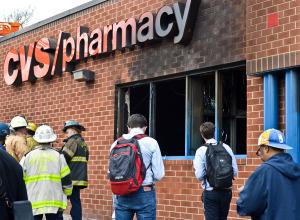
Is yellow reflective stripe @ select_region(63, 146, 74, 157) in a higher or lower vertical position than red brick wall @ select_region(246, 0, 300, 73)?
lower

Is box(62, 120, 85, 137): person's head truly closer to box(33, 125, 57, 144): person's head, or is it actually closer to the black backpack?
box(33, 125, 57, 144): person's head

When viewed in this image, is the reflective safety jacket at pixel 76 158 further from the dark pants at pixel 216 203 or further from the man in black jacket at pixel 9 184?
the man in black jacket at pixel 9 184

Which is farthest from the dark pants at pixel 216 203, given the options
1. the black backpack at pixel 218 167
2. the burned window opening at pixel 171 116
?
the burned window opening at pixel 171 116

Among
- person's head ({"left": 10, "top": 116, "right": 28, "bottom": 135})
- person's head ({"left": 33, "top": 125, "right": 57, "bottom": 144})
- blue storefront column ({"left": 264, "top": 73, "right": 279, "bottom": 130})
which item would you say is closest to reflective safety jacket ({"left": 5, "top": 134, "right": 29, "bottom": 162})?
person's head ({"left": 10, "top": 116, "right": 28, "bottom": 135})

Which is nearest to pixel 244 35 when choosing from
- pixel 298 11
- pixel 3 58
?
pixel 298 11

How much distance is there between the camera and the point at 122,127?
39.3 feet

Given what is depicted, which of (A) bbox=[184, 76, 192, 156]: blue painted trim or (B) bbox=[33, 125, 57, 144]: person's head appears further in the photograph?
(A) bbox=[184, 76, 192, 156]: blue painted trim

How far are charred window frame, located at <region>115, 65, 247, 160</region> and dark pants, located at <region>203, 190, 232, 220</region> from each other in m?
1.77

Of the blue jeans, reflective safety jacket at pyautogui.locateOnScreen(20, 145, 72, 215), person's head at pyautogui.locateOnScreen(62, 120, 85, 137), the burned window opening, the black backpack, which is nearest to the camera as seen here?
the blue jeans

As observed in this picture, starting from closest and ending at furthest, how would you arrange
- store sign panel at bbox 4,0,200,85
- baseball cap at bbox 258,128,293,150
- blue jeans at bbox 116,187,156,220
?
1. baseball cap at bbox 258,128,293,150
2. blue jeans at bbox 116,187,156,220
3. store sign panel at bbox 4,0,200,85

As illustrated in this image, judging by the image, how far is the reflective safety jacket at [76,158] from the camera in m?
9.36

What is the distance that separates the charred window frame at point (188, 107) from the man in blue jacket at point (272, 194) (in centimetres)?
446

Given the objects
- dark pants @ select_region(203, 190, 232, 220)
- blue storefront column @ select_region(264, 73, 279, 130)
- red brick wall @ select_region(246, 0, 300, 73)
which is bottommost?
dark pants @ select_region(203, 190, 232, 220)

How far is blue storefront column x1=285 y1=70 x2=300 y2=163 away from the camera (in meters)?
8.23
